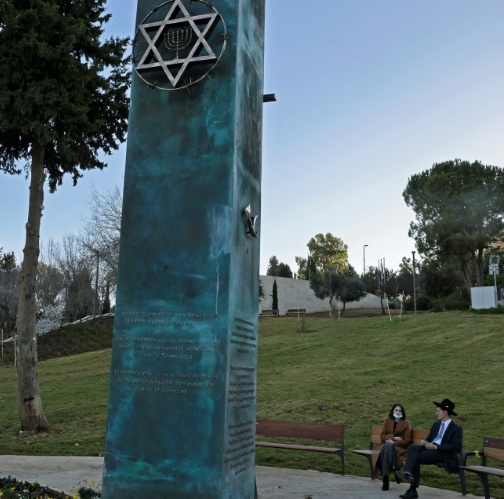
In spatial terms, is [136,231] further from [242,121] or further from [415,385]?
[415,385]

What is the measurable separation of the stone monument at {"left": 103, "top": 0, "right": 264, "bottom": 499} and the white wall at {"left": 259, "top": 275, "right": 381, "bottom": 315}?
44.6m

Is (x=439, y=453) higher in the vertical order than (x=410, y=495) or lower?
higher

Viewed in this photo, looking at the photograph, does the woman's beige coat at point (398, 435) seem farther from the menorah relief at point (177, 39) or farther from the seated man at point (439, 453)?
the menorah relief at point (177, 39)

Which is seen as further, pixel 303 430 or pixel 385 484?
pixel 303 430

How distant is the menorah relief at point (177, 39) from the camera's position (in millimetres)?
6488

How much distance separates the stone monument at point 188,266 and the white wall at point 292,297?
4462 cm

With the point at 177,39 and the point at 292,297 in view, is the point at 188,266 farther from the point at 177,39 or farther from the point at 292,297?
the point at 292,297

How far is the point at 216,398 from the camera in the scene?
5691 millimetres

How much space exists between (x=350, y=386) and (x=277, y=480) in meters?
8.61

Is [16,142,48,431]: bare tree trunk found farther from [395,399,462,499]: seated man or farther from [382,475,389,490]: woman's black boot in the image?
[395,399,462,499]: seated man

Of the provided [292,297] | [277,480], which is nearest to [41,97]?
[277,480]

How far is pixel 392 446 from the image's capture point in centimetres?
838

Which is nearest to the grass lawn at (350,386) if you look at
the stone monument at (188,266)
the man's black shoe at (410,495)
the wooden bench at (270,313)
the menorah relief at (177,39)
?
the man's black shoe at (410,495)

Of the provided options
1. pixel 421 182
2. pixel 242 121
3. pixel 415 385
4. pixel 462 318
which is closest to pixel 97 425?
pixel 415 385
